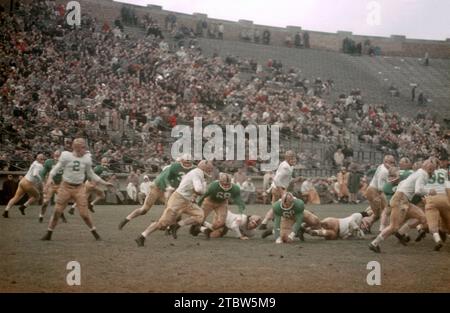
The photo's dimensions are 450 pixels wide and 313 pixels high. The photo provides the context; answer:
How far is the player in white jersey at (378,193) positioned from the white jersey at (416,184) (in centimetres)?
235

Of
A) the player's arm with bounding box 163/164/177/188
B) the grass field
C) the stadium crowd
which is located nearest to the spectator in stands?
the stadium crowd

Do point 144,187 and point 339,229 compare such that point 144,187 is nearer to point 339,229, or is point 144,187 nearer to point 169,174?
point 169,174

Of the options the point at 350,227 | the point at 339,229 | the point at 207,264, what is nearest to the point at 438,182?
the point at 350,227

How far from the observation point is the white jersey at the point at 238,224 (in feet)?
45.4

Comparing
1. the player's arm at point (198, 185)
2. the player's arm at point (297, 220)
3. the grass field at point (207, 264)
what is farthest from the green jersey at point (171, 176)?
the player's arm at point (297, 220)

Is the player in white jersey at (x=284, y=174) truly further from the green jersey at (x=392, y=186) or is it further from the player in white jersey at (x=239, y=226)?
the green jersey at (x=392, y=186)

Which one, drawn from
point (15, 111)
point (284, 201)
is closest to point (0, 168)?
point (15, 111)

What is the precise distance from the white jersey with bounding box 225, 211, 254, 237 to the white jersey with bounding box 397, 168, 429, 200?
11.3ft

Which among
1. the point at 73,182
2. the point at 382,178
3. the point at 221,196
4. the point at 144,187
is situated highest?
the point at 73,182

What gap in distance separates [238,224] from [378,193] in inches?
131

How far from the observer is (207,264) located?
1034 centimetres

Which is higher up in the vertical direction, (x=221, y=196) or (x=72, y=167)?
(x=72, y=167)

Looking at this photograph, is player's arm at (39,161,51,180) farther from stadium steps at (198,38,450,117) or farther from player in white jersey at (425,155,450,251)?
stadium steps at (198,38,450,117)

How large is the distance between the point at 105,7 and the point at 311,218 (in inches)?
671
